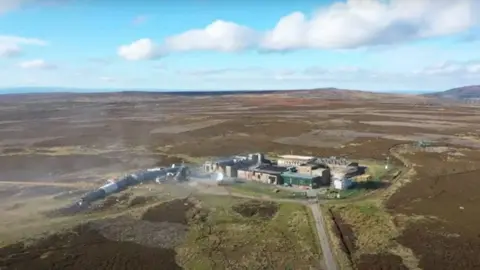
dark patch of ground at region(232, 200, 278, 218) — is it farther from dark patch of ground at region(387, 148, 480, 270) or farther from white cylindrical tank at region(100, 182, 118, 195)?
white cylindrical tank at region(100, 182, 118, 195)

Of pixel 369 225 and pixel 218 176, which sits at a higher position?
pixel 218 176

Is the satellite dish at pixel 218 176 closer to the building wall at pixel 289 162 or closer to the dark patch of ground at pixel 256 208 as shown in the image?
the dark patch of ground at pixel 256 208

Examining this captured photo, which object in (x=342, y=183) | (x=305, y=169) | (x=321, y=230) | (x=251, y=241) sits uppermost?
(x=305, y=169)

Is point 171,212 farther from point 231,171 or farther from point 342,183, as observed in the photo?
point 342,183

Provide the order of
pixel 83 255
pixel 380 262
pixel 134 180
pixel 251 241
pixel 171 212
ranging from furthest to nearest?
pixel 134 180 < pixel 171 212 < pixel 251 241 < pixel 83 255 < pixel 380 262

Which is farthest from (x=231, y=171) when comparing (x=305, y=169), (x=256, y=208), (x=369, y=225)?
(x=369, y=225)

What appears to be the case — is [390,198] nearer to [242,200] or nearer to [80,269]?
[242,200]

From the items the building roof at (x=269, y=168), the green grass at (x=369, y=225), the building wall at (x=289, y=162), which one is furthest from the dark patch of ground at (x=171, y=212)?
the building wall at (x=289, y=162)

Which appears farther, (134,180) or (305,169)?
(305,169)
